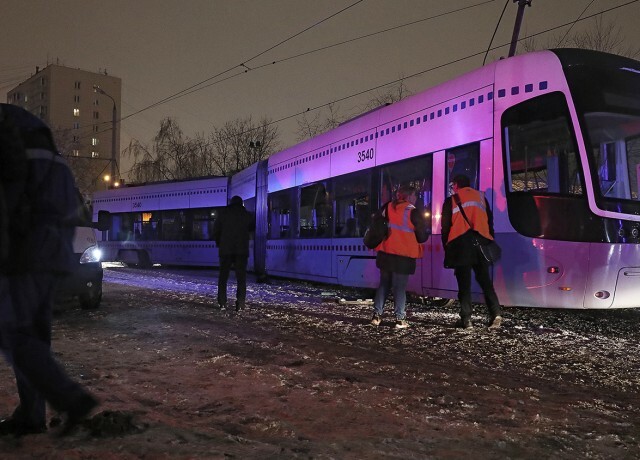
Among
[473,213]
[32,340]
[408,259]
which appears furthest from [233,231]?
[32,340]

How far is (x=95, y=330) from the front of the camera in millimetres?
6508

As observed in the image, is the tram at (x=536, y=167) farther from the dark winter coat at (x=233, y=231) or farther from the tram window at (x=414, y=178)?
the dark winter coat at (x=233, y=231)

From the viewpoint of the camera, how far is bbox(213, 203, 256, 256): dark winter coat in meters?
8.62

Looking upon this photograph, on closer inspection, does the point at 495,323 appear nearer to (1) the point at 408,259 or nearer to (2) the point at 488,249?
(2) the point at 488,249

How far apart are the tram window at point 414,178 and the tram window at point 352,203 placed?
1.75 ft

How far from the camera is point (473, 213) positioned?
6566mm

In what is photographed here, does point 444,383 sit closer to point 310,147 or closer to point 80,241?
point 80,241

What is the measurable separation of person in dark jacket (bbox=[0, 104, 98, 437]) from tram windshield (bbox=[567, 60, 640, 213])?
5.82 m

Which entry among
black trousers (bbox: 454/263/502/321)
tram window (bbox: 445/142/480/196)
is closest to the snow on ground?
black trousers (bbox: 454/263/502/321)

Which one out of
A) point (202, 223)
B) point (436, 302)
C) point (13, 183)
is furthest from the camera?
point (202, 223)

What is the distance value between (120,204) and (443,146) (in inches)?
746

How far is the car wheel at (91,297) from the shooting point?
319 inches

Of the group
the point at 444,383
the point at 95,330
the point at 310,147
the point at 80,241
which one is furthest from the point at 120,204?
the point at 444,383

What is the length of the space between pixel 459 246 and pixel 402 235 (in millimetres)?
709
